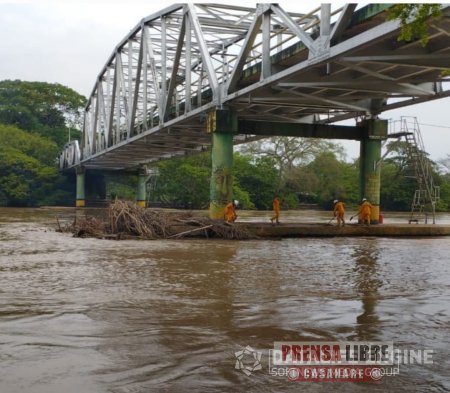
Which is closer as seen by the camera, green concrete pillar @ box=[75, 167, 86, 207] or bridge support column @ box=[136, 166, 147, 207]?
bridge support column @ box=[136, 166, 147, 207]

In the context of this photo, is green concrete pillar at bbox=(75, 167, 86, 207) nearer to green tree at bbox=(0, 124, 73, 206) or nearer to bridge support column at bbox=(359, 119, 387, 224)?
green tree at bbox=(0, 124, 73, 206)

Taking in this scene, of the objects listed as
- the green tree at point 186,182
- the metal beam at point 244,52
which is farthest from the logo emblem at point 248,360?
the green tree at point 186,182

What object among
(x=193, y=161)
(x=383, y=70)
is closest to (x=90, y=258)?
(x=383, y=70)

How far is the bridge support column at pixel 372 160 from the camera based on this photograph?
25.7 metres

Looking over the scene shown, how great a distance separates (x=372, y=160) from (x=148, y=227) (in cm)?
1205

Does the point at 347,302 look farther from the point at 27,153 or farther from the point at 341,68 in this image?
the point at 27,153

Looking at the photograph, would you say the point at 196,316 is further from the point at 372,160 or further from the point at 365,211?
the point at 372,160

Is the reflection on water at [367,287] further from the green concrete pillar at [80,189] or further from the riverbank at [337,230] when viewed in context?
the green concrete pillar at [80,189]

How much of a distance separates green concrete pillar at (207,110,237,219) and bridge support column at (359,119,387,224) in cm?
673

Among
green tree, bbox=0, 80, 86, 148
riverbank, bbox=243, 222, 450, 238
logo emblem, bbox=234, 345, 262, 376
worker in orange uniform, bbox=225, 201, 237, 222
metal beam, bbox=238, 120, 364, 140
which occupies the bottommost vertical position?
logo emblem, bbox=234, 345, 262, 376

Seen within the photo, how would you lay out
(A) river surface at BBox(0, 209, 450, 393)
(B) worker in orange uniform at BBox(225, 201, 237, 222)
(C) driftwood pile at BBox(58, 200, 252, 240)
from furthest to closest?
(B) worker in orange uniform at BBox(225, 201, 237, 222)
(C) driftwood pile at BBox(58, 200, 252, 240)
(A) river surface at BBox(0, 209, 450, 393)

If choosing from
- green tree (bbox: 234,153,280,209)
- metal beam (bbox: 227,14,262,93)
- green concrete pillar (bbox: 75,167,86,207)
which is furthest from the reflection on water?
green concrete pillar (bbox: 75,167,86,207)

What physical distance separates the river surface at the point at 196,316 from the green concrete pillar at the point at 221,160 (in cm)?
951

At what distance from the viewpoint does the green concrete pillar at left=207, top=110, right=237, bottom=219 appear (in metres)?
23.4
